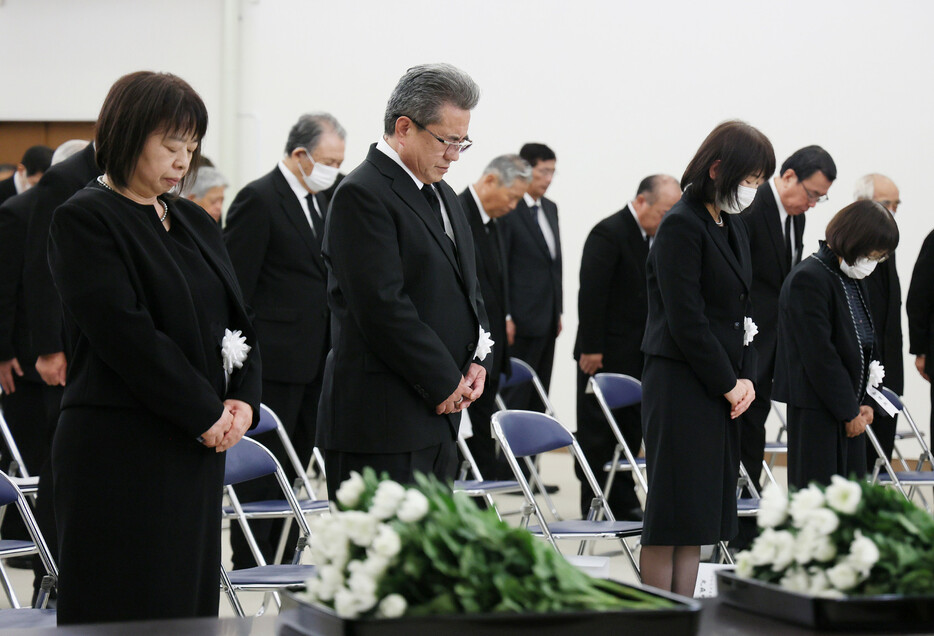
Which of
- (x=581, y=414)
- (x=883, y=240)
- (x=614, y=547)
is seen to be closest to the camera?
(x=883, y=240)

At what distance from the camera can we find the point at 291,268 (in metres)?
5.03

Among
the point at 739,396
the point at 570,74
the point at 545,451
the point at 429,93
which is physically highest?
the point at 570,74

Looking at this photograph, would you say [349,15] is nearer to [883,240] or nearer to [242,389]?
[883,240]

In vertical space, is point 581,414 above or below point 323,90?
below

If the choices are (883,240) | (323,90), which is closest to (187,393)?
(883,240)

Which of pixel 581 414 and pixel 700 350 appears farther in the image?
pixel 581 414

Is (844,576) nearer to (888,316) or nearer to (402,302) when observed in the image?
(402,302)

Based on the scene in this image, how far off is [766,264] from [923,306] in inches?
61.6

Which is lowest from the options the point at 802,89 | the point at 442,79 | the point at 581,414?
the point at 581,414

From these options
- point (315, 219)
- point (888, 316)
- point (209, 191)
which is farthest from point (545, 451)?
point (209, 191)

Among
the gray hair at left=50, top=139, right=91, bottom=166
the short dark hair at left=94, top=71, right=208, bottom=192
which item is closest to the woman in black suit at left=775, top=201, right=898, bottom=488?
the short dark hair at left=94, top=71, right=208, bottom=192

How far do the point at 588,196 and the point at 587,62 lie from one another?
0.99 m

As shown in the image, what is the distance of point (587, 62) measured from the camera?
30.1ft

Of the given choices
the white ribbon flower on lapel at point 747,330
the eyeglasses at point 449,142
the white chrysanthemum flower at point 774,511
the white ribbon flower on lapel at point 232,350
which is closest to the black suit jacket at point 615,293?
the white ribbon flower on lapel at point 747,330
